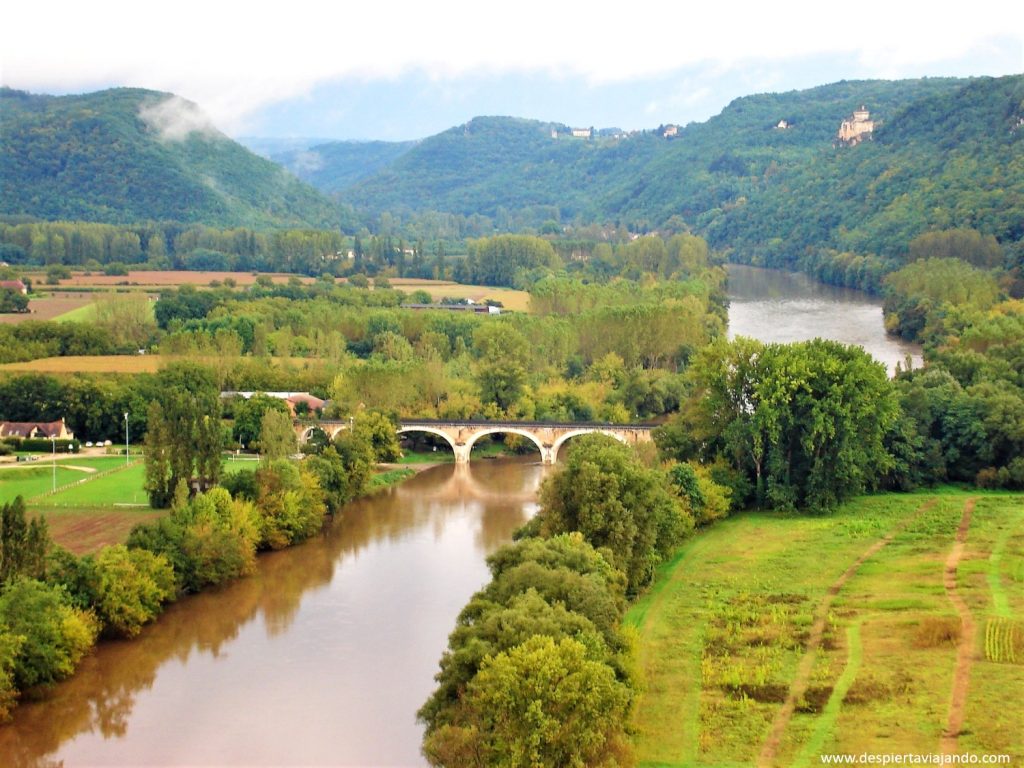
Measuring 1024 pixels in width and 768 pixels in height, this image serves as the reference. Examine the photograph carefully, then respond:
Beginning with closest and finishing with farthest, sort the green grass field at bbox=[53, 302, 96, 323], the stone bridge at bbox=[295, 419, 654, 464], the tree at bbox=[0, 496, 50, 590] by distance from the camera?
the tree at bbox=[0, 496, 50, 590], the stone bridge at bbox=[295, 419, 654, 464], the green grass field at bbox=[53, 302, 96, 323]

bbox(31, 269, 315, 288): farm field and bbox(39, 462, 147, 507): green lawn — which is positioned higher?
bbox(31, 269, 315, 288): farm field

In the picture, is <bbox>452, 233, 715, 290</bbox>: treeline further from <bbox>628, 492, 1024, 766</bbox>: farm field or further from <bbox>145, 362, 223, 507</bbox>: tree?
<bbox>628, 492, 1024, 766</bbox>: farm field

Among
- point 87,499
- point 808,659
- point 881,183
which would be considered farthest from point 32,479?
point 881,183

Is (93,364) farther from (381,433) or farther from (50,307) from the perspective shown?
(50,307)

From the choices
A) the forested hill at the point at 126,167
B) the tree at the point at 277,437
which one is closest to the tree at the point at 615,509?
the tree at the point at 277,437

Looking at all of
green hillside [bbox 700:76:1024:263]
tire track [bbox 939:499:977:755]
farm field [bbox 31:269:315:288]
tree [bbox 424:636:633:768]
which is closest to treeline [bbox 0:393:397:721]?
tree [bbox 424:636:633:768]

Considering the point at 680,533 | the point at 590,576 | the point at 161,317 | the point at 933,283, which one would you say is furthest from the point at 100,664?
the point at 933,283
